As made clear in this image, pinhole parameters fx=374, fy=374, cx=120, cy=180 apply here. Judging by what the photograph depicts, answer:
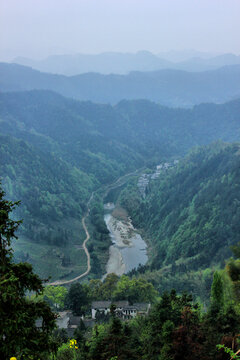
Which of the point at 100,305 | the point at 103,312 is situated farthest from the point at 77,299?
the point at 103,312

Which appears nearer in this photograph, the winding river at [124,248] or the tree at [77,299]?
the tree at [77,299]

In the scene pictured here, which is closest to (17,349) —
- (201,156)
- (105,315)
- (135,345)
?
(135,345)

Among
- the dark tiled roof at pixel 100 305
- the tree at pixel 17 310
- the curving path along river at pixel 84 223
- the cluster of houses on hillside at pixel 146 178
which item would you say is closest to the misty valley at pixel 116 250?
the tree at pixel 17 310

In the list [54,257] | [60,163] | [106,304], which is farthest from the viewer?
[60,163]

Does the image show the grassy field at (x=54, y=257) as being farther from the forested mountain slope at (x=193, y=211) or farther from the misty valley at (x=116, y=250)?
the forested mountain slope at (x=193, y=211)

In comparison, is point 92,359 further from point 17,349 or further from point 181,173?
point 181,173

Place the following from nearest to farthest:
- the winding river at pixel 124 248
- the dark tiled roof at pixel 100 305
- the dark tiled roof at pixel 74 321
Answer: the dark tiled roof at pixel 74 321 < the dark tiled roof at pixel 100 305 < the winding river at pixel 124 248

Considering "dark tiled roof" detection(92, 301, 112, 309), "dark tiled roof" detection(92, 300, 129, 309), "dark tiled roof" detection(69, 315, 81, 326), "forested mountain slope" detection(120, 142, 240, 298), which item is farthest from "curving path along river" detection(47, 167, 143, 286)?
"dark tiled roof" detection(69, 315, 81, 326)

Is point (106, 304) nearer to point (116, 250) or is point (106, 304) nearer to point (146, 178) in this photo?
point (116, 250)
